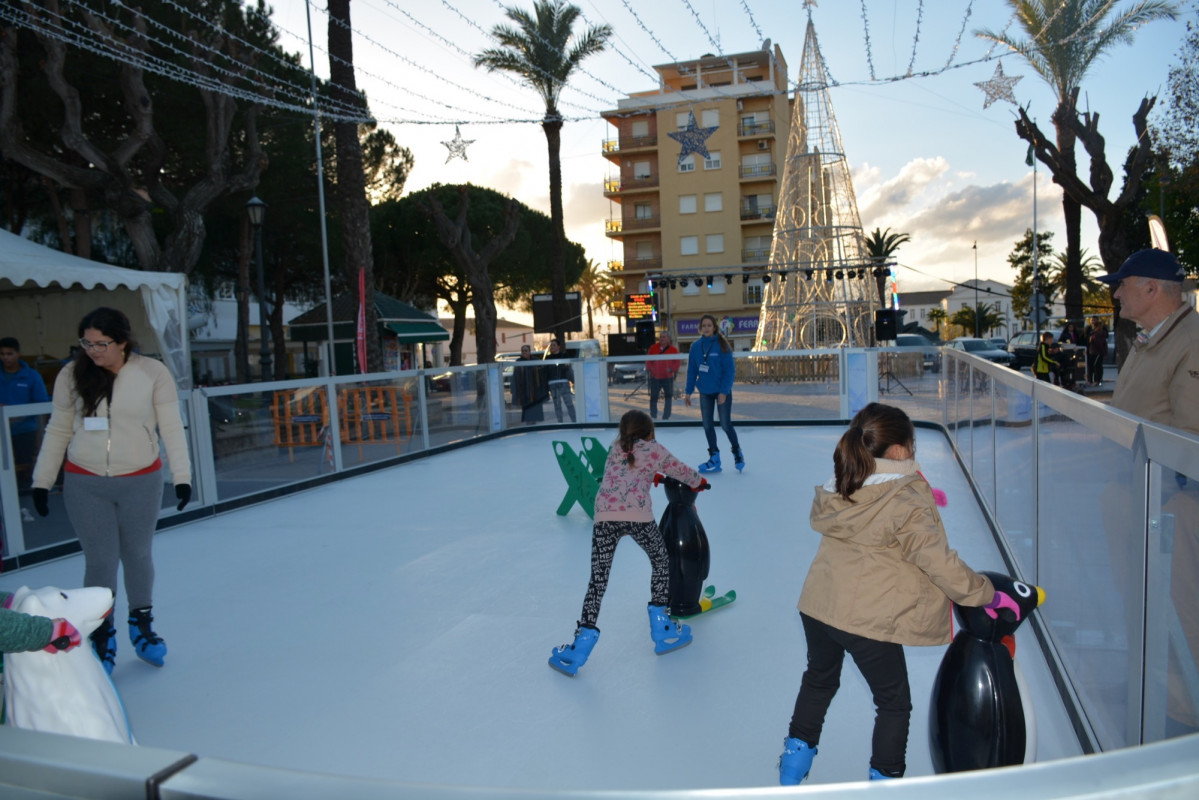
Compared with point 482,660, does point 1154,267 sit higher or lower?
higher

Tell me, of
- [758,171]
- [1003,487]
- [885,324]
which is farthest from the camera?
[758,171]

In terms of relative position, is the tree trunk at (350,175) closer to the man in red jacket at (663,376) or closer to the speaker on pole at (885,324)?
the man in red jacket at (663,376)

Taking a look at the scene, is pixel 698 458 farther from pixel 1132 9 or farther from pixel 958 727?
pixel 1132 9

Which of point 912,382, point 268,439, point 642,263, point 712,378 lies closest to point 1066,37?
point 912,382

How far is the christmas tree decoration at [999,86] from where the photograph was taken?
11.8 meters

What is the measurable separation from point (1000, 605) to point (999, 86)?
1180cm

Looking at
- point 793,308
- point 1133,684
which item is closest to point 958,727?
point 1133,684

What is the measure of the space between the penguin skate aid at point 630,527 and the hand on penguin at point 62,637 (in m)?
2.08

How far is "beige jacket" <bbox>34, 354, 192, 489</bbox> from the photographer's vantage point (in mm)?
3768

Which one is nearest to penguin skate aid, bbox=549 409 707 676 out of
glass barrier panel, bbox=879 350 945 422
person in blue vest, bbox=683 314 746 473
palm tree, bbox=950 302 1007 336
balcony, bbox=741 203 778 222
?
person in blue vest, bbox=683 314 746 473

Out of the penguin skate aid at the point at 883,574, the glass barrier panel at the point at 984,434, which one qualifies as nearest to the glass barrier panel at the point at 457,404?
the glass barrier panel at the point at 984,434

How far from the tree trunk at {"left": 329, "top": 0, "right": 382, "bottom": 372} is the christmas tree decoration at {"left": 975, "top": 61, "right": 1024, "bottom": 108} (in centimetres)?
932

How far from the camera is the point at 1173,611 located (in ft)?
6.65

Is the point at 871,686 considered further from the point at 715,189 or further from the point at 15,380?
the point at 715,189
